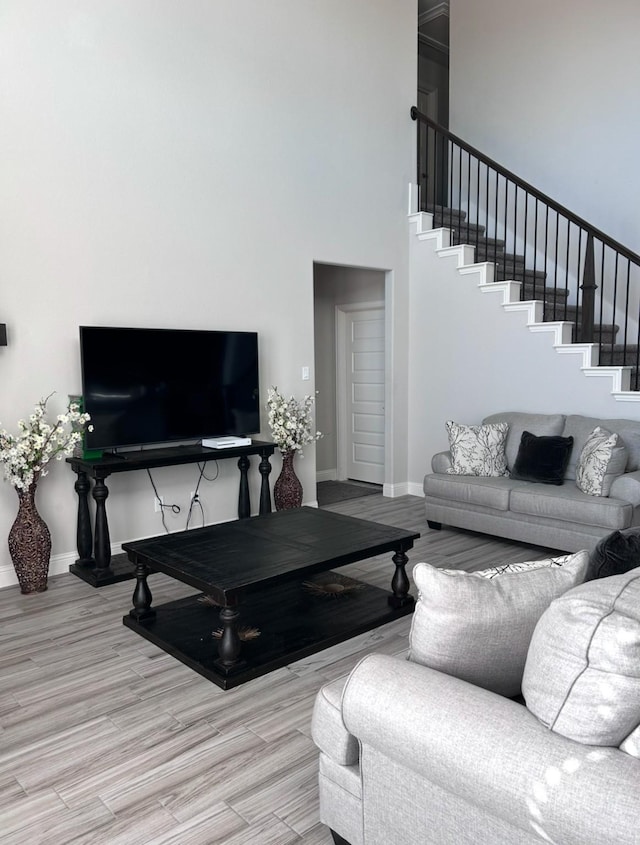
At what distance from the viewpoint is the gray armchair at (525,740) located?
121 centimetres

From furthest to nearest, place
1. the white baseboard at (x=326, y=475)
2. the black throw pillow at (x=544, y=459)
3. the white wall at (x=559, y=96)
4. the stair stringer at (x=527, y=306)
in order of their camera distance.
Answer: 1. the white baseboard at (x=326, y=475)
2. the white wall at (x=559, y=96)
3. the stair stringer at (x=527, y=306)
4. the black throw pillow at (x=544, y=459)

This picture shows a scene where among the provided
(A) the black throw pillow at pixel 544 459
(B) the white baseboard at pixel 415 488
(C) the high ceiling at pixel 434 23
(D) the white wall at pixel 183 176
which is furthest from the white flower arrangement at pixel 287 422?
(C) the high ceiling at pixel 434 23

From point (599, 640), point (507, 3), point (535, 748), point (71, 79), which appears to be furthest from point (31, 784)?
point (507, 3)

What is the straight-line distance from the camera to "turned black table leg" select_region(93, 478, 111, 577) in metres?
4.13

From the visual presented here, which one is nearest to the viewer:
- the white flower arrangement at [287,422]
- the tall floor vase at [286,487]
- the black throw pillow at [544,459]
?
the black throw pillow at [544,459]

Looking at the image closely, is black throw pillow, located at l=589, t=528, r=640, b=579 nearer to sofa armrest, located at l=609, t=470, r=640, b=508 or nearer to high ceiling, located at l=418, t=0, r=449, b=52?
sofa armrest, located at l=609, t=470, r=640, b=508

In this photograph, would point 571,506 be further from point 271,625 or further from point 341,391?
point 341,391

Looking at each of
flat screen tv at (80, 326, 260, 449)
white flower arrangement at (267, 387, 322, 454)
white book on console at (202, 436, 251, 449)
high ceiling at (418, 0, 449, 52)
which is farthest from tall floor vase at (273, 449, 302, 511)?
high ceiling at (418, 0, 449, 52)

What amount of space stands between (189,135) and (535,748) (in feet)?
15.2

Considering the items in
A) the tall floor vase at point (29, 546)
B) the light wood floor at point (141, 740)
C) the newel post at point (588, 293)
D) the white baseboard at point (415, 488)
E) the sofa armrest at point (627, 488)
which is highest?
the newel post at point (588, 293)

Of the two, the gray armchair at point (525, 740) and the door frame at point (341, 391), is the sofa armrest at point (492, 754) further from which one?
the door frame at point (341, 391)

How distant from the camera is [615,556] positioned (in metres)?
1.85

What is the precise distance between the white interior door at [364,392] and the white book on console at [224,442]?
239cm

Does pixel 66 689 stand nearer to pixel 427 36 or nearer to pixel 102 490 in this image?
pixel 102 490
